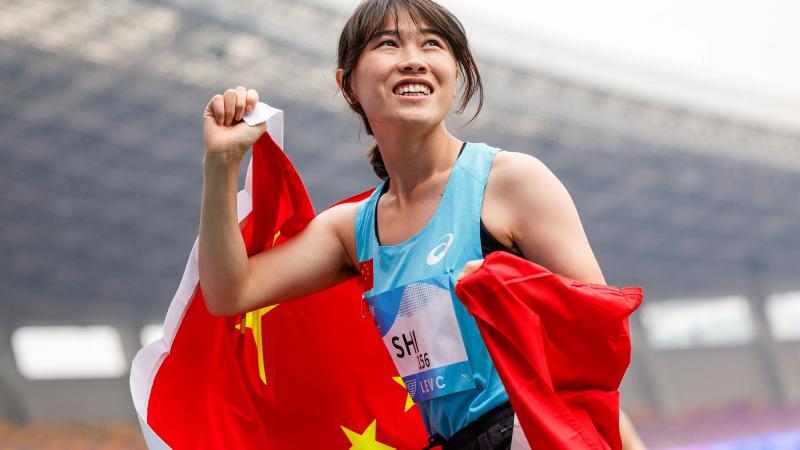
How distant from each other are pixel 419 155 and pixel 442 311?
1.20 ft

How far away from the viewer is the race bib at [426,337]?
1.99m

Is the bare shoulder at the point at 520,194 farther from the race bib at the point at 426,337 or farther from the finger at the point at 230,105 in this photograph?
the finger at the point at 230,105

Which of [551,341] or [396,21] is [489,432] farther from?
[396,21]

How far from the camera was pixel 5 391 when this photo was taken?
29.2m

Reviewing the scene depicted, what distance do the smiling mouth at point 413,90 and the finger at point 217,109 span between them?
37 centimetres

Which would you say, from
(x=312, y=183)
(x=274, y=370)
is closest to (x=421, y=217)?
(x=274, y=370)

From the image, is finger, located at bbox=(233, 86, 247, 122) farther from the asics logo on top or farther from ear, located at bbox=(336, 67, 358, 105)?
the asics logo on top

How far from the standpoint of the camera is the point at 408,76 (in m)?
2.07

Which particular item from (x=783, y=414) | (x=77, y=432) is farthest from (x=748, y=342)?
(x=77, y=432)

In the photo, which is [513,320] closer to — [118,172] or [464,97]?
[464,97]

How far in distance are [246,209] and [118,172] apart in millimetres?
A: 21818

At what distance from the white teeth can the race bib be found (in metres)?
0.37

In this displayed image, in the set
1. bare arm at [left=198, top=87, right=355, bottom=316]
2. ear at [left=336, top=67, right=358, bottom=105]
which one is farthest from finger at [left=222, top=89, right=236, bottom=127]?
ear at [left=336, top=67, right=358, bottom=105]

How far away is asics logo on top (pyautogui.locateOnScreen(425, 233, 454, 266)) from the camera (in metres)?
2.00
